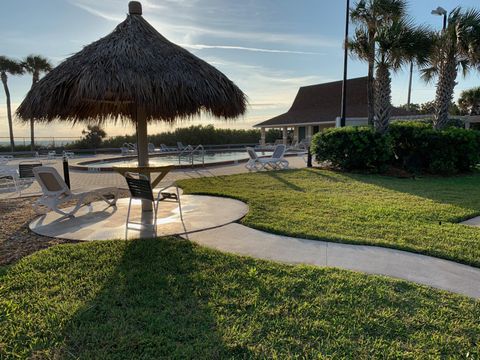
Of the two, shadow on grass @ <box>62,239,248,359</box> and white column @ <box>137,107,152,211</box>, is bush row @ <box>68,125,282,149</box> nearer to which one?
white column @ <box>137,107,152,211</box>

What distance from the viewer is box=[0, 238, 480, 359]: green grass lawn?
8.59ft

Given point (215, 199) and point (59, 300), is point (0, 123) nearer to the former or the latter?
point (215, 199)

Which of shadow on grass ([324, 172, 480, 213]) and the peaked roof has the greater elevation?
the peaked roof

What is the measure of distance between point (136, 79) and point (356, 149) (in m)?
9.84

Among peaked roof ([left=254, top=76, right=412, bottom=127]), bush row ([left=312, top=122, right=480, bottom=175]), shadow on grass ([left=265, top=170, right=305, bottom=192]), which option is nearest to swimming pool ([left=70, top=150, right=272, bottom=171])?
shadow on grass ([left=265, top=170, right=305, bottom=192])

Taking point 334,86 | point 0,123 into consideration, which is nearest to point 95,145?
point 0,123

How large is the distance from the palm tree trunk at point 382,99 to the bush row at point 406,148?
0.53 m

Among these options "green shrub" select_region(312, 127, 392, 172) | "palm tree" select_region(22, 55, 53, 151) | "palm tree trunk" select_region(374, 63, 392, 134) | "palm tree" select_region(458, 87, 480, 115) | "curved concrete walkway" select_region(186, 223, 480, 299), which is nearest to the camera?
"curved concrete walkway" select_region(186, 223, 480, 299)

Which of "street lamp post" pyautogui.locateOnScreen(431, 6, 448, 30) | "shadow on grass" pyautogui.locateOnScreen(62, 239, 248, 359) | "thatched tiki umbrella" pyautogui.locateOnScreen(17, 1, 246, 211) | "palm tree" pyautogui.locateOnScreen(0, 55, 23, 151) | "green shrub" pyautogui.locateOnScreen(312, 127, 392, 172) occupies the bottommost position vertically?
"shadow on grass" pyautogui.locateOnScreen(62, 239, 248, 359)

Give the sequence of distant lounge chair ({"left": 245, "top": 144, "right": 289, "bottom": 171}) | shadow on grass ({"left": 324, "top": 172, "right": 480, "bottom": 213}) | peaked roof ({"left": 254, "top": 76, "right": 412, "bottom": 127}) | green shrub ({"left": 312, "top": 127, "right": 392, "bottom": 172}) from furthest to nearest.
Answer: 1. peaked roof ({"left": 254, "top": 76, "right": 412, "bottom": 127})
2. distant lounge chair ({"left": 245, "top": 144, "right": 289, "bottom": 171})
3. green shrub ({"left": 312, "top": 127, "right": 392, "bottom": 172})
4. shadow on grass ({"left": 324, "top": 172, "right": 480, "bottom": 213})

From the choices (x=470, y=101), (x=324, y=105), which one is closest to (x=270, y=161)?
(x=324, y=105)

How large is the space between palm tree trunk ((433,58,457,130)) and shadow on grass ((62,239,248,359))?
13676 millimetres

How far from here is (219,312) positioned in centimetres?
310

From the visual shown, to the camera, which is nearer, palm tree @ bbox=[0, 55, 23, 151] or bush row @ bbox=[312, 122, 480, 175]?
bush row @ bbox=[312, 122, 480, 175]
